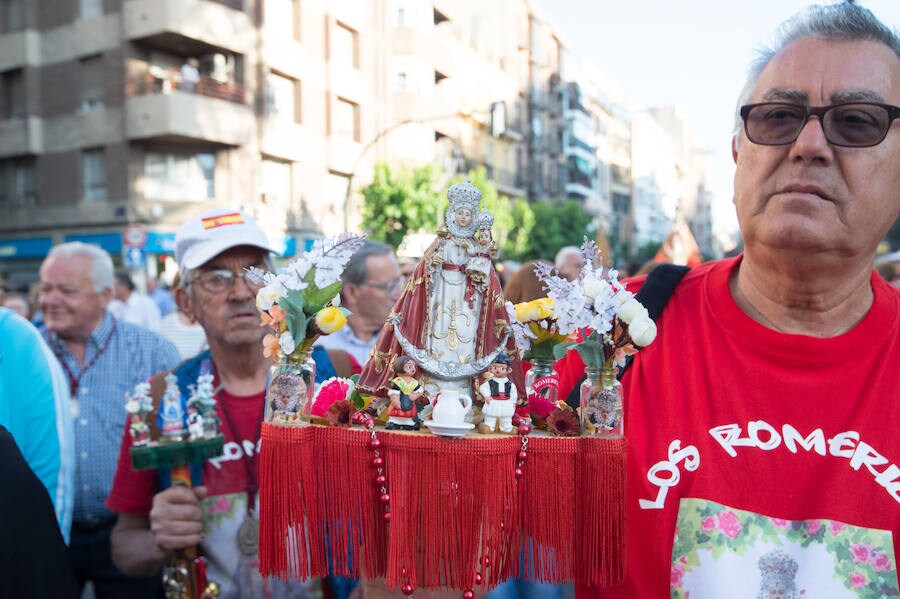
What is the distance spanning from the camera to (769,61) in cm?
196

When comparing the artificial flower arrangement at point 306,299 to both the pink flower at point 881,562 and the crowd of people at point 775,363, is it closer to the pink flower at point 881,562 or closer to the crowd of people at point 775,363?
the crowd of people at point 775,363

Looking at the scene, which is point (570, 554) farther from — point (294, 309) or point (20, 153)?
point (20, 153)

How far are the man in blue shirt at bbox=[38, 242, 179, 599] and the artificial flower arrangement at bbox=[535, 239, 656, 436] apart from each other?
258cm

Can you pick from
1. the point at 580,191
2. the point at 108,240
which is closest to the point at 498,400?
the point at 108,240

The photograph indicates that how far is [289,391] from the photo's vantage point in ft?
5.82

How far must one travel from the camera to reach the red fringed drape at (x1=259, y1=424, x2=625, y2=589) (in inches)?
66.2

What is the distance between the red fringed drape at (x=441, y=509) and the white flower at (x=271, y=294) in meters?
0.32

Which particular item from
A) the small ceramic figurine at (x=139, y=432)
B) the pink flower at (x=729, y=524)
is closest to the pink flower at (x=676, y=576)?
the pink flower at (x=729, y=524)

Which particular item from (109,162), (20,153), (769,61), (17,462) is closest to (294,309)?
(17,462)

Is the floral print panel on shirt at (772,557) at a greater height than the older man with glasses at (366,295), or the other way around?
the older man with glasses at (366,295)

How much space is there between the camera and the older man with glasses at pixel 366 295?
472 centimetres

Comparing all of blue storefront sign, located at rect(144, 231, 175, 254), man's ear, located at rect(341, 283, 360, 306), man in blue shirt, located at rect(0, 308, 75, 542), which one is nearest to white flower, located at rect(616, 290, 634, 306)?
man in blue shirt, located at rect(0, 308, 75, 542)

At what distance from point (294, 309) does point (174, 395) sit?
92 cm

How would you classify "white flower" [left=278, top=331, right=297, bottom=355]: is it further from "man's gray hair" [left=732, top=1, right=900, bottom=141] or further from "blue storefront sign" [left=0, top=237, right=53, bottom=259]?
"blue storefront sign" [left=0, top=237, right=53, bottom=259]
